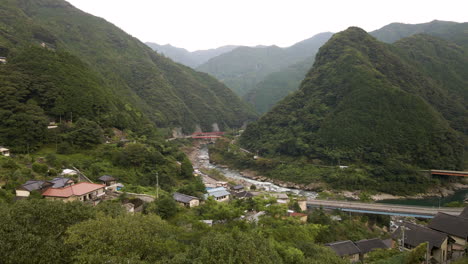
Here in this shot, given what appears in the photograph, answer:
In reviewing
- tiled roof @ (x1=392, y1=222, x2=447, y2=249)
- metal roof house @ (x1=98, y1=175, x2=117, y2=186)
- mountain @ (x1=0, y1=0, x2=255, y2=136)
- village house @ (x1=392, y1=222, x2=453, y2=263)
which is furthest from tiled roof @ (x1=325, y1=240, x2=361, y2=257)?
mountain @ (x1=0, y1=0, x2=255, y2=136)

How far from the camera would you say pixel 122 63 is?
82062mm

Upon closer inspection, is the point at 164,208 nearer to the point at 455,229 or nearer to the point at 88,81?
the point at 455,229

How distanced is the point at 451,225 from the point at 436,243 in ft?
10.00

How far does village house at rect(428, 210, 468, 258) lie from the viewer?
18625 mm

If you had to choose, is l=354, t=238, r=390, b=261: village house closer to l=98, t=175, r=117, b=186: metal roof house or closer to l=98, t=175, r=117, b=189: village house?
l=98, t=175, r=117, b=189: village house

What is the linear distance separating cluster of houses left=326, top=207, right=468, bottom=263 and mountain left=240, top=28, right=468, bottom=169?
2937 centimetres

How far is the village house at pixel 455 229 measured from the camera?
61.1 feet

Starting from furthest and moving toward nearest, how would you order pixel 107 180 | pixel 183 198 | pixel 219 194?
1. pixel 219 194
2. pixel 107 180
3. pixel 183 198

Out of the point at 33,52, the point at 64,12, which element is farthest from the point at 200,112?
the point at 33,52

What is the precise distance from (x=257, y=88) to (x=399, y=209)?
128373 millimetres

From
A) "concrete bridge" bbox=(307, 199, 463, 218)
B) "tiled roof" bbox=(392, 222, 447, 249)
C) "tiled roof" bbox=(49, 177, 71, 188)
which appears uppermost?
"tiled roof" bbox=(49, 177, 71, 188)

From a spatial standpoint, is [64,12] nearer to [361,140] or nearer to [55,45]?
[55,45]

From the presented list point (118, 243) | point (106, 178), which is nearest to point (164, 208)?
point (106, 178)

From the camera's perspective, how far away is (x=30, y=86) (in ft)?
108
